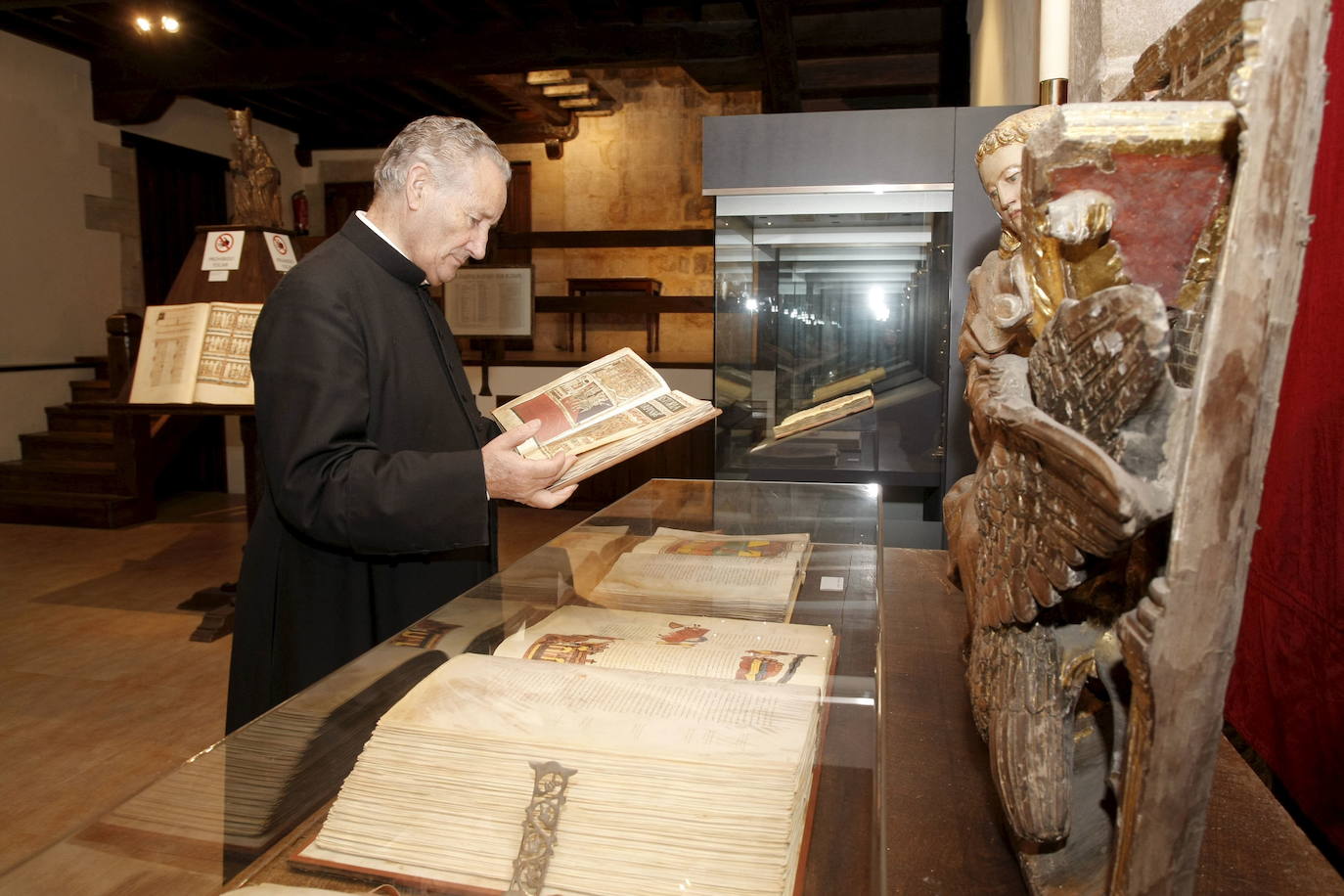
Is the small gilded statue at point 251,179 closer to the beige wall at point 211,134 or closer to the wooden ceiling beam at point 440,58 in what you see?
the wooden ceiling beam at point 440,58

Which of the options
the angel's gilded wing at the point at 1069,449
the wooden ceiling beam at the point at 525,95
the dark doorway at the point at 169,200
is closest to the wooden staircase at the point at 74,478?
the dark doorway at the point at 169,200

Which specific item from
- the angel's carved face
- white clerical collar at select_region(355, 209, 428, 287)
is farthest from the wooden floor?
the angel's carved face

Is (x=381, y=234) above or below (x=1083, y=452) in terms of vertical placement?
above

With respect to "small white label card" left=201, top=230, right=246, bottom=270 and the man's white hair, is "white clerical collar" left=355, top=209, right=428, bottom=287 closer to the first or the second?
the man's white hair

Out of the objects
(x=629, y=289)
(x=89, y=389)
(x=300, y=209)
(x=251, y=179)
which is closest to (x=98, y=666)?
(x=251, y=179)

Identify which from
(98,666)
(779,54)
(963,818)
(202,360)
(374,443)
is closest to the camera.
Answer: (963,818)

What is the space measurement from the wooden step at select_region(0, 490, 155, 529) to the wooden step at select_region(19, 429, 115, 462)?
39 centimetres

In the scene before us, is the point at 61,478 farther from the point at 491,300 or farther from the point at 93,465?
the point at 491,300

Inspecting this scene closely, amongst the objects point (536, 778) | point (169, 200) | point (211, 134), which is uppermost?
point (211, 134)

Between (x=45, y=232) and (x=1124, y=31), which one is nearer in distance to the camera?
(x=1124, y=31)

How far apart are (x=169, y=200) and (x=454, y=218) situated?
8.68 m

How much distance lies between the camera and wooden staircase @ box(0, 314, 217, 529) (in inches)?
276

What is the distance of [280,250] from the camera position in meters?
3.87

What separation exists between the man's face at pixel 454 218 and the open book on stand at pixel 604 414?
0.33 meters
